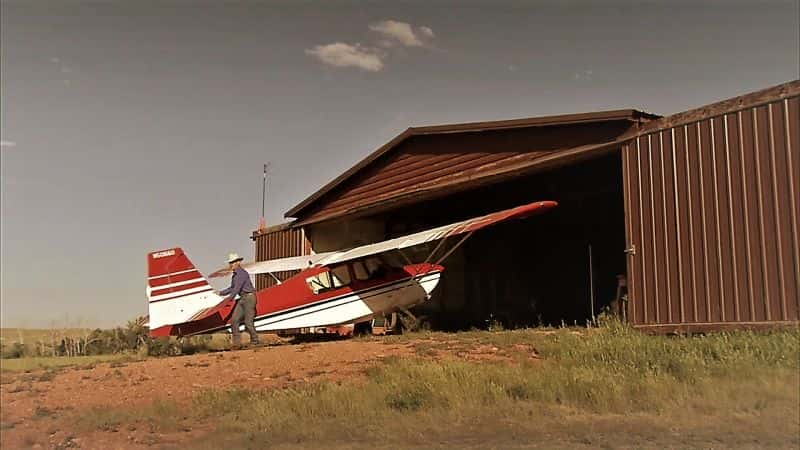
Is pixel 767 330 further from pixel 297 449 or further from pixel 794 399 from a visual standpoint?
pixel 297 449

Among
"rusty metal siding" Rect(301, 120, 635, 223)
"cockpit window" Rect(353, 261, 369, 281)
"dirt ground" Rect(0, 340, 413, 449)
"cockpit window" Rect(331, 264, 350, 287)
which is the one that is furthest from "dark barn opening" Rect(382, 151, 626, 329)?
"dirt ground" Rect(0, 340, 413, 449)

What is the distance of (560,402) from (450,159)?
35.6ft

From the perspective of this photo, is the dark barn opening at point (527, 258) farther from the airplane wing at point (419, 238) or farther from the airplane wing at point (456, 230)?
the airplane wing at point (456, 230)

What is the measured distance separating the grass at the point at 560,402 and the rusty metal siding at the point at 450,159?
18.5ft

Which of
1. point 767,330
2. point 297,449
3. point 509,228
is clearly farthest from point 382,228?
point 297,449

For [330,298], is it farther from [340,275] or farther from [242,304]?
[242,304]

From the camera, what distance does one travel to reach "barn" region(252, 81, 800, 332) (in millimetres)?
10742

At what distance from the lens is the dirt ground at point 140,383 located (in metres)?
8.49

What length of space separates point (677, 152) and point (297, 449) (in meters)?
8.64

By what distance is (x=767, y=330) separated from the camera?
34.1ft

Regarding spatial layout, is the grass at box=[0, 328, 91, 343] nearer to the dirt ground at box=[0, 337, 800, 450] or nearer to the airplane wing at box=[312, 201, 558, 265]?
the dirt ground at box=[0, 337, 800, 450]

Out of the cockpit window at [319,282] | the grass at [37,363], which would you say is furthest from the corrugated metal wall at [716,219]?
the grass at [37,363]

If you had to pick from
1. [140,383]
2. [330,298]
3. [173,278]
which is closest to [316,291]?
[330,298]

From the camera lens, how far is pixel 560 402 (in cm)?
841
